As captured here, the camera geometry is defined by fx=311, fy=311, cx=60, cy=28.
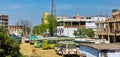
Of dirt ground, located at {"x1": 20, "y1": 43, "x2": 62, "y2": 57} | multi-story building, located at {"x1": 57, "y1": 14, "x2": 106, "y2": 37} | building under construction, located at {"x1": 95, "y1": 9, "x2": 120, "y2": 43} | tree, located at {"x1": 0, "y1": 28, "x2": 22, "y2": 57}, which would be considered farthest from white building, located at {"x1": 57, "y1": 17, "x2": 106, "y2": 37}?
tree, located at {"x1": 0, "y1": 28, "x2": 22, "y2": 57}

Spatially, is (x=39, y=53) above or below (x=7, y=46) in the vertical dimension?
below

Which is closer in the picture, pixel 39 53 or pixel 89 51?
pixel 89 51

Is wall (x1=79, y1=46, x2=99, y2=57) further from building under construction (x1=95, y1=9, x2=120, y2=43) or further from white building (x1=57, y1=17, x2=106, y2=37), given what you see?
white building (x1=57, y1=17, x2=106, y2=37)

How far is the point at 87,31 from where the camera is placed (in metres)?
66.4

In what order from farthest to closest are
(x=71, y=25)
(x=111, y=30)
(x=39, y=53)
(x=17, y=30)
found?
(x=17, y=30), (x=71, y=25), (x=111, y=30), (x=39, y=53)

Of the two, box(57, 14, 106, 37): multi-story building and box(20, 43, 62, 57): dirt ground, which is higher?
box(57, 14, 106, 37): multi-story building

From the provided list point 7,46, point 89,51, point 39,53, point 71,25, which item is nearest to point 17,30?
point 71,25

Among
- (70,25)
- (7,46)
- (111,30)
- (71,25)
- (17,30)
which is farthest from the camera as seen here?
(17,30)

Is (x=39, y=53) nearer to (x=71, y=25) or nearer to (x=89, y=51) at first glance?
(x=89, y=51)

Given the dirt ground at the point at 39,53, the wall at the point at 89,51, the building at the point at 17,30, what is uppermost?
the building at the point at 17,30

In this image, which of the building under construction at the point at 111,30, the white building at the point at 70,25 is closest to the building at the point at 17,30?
the white building at the point at 70,25

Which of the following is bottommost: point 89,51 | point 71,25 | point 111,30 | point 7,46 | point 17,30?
point 89,51

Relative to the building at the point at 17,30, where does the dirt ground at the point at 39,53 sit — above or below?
below

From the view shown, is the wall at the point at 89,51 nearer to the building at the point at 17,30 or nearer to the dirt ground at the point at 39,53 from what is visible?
the dirt ground at the point at 39,53
